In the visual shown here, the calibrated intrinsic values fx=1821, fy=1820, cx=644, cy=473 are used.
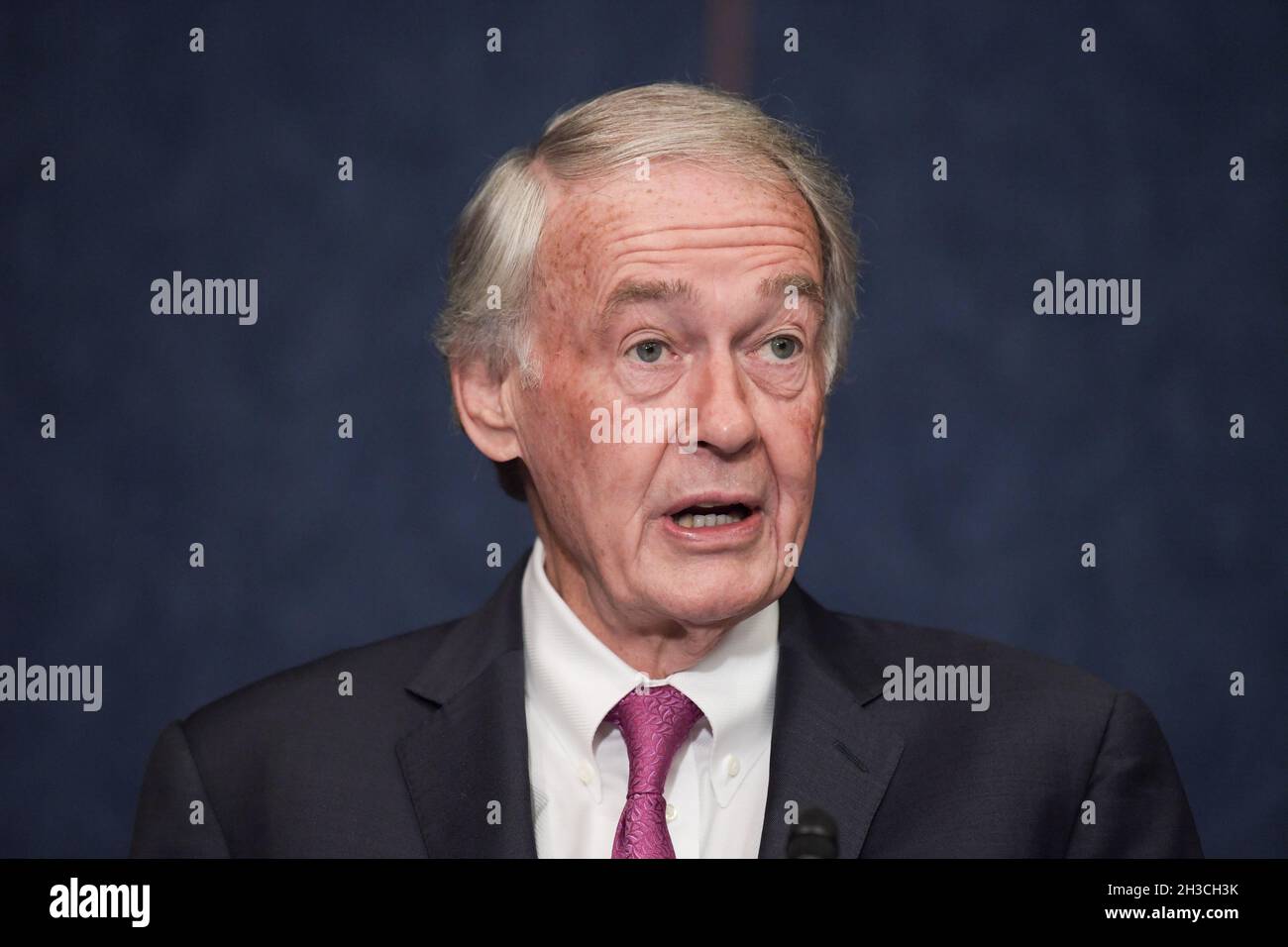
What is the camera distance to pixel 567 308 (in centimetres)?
262

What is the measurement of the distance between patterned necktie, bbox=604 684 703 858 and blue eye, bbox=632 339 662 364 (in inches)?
18.8

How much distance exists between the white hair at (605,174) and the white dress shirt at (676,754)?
0.44 m

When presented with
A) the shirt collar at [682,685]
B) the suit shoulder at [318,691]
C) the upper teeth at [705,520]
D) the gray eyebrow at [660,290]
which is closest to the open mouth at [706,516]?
the upper teeth at [705,520]

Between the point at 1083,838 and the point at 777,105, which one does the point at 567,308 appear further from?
the point at 1083,838

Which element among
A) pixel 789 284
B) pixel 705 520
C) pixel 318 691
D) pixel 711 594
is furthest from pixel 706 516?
pixel 318 691

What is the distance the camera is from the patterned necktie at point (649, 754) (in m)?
2.53

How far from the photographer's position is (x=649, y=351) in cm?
257

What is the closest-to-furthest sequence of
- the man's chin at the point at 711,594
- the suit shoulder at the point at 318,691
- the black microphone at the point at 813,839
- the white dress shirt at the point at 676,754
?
the black microphone at the point at 813,839 < the man's chin at the point at 711,594 < the white dress shirt at the point at 676,754 < the suit shoulder at the point at 318,691

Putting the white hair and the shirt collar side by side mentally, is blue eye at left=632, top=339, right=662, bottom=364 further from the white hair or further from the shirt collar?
the shirt collar

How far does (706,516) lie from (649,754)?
0.35 meters

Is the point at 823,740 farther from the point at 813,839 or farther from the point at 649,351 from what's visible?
the point at 813,839

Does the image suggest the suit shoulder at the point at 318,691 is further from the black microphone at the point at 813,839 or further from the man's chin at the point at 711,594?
the black microphone at the point at 813,839

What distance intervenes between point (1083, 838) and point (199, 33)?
1998 mm

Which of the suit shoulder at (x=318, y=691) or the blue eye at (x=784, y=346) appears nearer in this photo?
the blue eye at (x=784, y=346)
